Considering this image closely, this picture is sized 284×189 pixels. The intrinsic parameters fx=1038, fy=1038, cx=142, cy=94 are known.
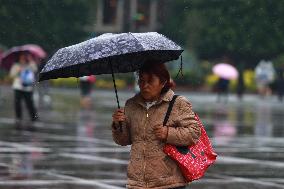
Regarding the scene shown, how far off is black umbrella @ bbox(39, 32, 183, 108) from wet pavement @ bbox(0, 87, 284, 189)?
15.2 ft

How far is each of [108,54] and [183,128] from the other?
28.8 inches

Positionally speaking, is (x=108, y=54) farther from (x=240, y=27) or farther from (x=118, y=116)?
(x=240, y=27)

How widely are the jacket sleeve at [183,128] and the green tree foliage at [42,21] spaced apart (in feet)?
165

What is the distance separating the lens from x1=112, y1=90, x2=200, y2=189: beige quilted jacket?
23.5 feet

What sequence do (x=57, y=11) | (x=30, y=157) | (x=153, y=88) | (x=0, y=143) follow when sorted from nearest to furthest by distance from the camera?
(x=153, y=88) → (x=30, y=157) → (x=0, y=143) → (x=57, y=11)

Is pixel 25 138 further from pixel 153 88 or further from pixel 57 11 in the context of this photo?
pixel 57 11

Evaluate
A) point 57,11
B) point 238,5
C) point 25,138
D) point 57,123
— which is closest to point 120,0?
point 57,11

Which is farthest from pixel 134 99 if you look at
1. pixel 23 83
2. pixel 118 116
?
pixel 23 83

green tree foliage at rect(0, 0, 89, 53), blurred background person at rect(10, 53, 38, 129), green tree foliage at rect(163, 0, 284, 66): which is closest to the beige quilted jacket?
blurred background person at rect(10, 53, 38, 129)

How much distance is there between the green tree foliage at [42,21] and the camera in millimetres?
57750

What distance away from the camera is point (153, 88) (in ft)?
23.5

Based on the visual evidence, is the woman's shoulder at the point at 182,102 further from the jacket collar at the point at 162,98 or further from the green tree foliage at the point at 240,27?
the green tree foliage at the point at 240,27

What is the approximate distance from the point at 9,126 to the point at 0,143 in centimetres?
521

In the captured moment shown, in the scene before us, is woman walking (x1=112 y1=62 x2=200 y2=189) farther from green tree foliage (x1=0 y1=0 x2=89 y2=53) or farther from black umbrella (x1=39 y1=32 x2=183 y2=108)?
green tree foliage (x1=0 y1=0 x2=89 y2=53)
